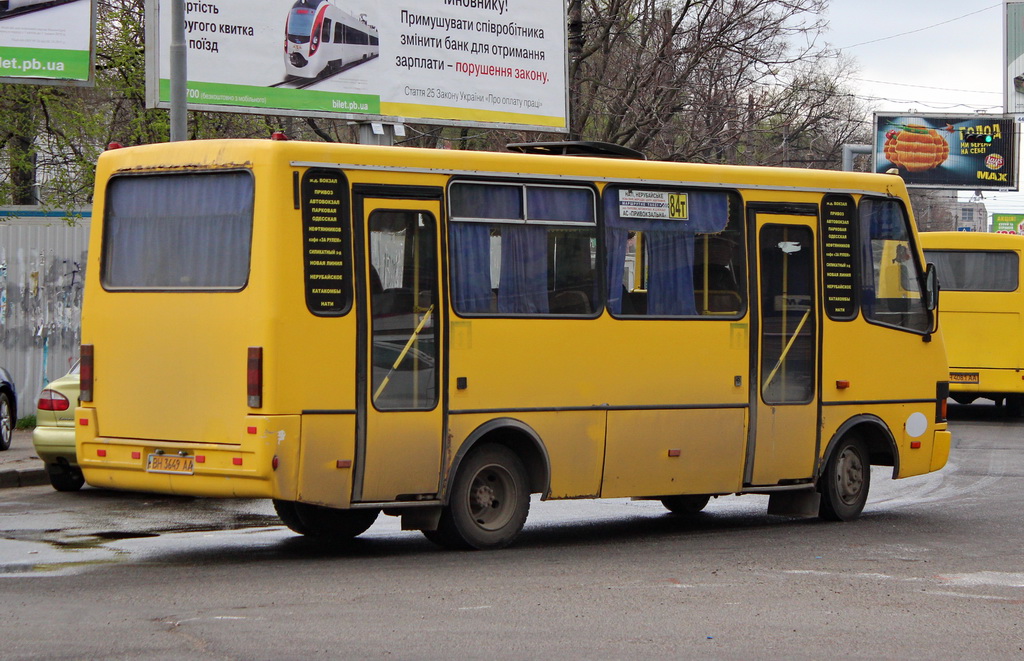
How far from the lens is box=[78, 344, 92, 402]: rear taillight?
1021 cm

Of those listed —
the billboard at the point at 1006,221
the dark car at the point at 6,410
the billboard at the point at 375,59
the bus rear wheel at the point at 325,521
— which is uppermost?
the billboard at the point at 1006,221

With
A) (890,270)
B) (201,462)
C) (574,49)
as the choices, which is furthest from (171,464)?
(574,49)

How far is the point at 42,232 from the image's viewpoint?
21484 millimetres

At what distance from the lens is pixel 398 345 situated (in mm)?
10008

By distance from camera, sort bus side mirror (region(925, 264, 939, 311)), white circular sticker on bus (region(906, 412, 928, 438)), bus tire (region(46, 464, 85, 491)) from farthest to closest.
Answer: bus tire (region(46, 464, 85, 491))
bus side mirror (region(925, 264, 939, 311))
white circular sticker on bus (region(906, 412, 928, 438))

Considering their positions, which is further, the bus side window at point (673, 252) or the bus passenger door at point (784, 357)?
the bus passenger door at point (784, 357)

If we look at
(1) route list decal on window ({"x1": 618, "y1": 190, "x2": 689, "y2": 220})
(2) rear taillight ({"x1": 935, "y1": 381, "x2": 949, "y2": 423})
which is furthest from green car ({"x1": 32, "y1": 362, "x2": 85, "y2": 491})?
(2) rear taillight ({"x1": 935, "y1": 381, "x2": 949, "y2": 423})

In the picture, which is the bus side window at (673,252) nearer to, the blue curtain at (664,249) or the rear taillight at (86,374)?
the blue curtain at (664,249)

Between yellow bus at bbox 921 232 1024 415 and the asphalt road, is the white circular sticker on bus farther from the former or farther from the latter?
yellow bus at bbox 921 232 1024 415

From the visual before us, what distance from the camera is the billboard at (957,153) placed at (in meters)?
53.4

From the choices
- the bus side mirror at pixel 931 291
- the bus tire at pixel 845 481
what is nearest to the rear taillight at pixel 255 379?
the bus tire at pixel 845 481

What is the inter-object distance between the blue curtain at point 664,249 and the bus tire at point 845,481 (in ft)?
7.02

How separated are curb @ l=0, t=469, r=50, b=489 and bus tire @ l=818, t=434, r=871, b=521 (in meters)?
8.07

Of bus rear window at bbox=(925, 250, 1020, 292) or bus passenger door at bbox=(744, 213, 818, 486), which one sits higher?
bus rear window at bbox=(925, 250, 1020, 292)
